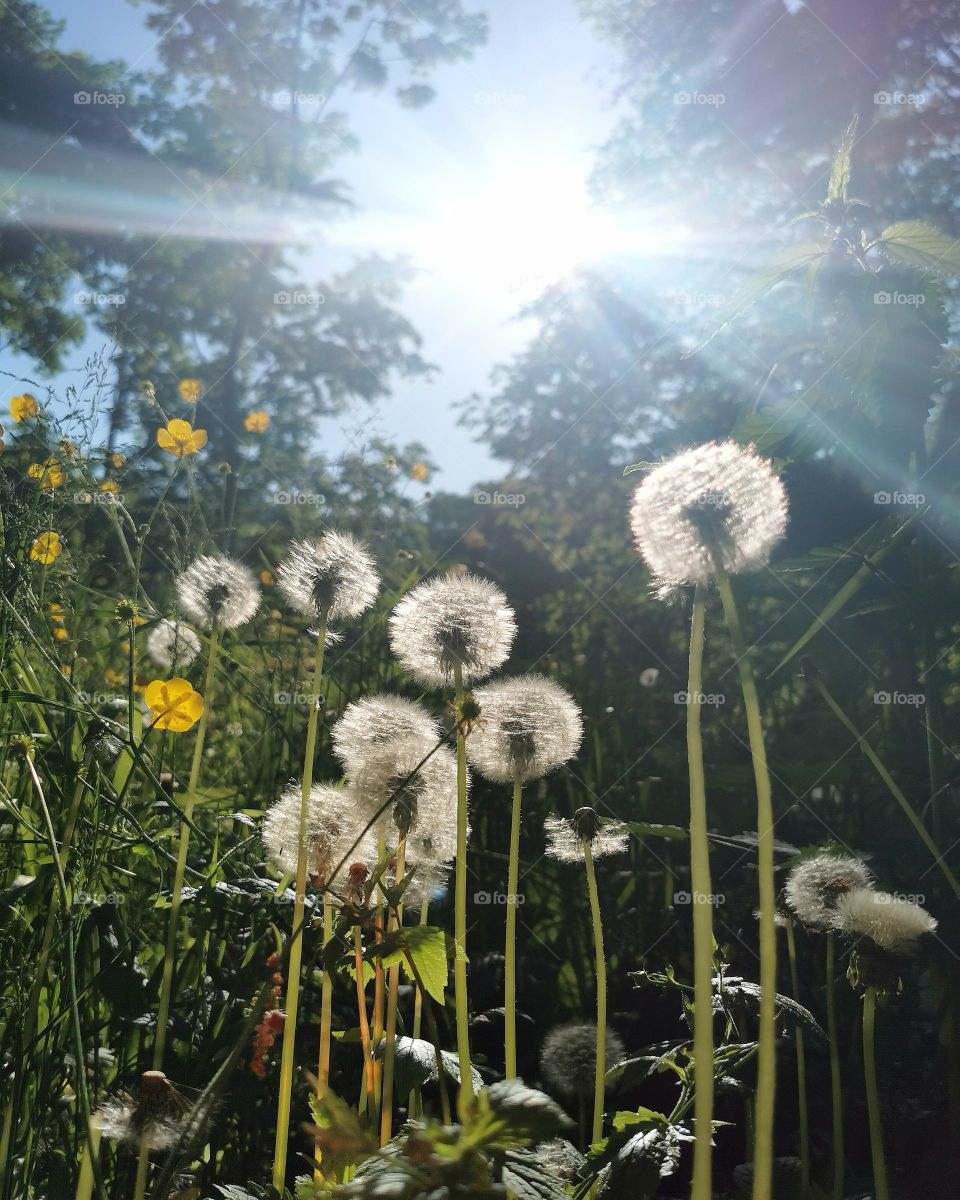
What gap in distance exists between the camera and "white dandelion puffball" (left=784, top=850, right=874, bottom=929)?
4.40 feet

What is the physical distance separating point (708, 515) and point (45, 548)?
60.9 inches

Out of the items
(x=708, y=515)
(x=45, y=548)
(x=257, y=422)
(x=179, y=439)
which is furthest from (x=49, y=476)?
(x=257, y=422)

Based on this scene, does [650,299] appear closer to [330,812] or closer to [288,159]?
[330,812]

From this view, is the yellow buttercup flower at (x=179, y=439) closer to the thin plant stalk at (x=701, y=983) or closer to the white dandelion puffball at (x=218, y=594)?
the white dandelion puffball at (x=218, y=594)

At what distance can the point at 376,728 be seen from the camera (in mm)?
1292

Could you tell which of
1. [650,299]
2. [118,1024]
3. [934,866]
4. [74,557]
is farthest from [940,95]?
[118,1024]

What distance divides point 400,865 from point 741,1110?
1.08 metres

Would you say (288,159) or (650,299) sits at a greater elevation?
(288,159)

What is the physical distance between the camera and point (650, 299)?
646cm

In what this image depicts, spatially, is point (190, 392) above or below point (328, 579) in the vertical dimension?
above

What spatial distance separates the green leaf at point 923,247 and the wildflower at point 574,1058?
1357mm

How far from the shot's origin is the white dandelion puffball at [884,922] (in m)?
1.20

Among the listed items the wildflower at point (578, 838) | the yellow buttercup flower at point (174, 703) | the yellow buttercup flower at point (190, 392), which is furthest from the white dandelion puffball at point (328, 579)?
the yellow buttercup flower at point (190, 392)

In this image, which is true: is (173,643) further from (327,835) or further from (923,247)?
(923,247)
